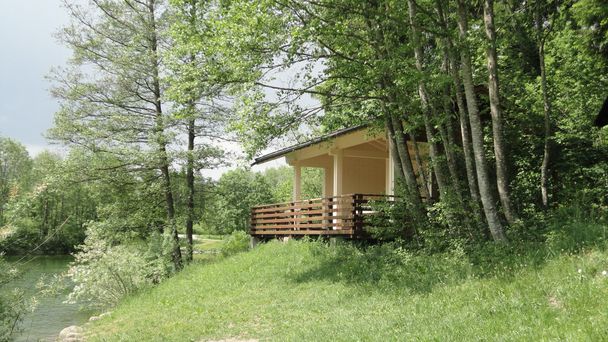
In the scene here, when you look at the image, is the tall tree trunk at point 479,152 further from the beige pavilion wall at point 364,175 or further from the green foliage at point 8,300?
the beige pavilion wall at point 364,175

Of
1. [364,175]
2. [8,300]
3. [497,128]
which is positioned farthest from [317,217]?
[8,300]

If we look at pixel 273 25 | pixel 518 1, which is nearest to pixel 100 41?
pixel 273 25

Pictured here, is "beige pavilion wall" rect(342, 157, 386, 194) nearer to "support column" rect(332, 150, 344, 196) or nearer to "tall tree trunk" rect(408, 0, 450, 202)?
"support column" rect(332, 150, 344, 196)

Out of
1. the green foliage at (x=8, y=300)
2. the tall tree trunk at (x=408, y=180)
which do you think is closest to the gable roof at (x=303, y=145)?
the tall tree trunk at (x=408, y=180)

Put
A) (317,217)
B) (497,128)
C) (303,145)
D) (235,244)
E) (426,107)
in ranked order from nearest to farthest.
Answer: (497,128) < (426,107) < (317,217) < (303,145) < (235,244)

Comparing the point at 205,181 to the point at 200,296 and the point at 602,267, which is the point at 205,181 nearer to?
the point at 200,296

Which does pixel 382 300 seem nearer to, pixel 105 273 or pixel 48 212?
pixel 105 273

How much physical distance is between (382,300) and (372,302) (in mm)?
170

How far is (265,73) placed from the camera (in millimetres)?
11664

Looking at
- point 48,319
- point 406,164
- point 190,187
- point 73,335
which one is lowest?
point 48,319

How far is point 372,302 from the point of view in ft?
27.3

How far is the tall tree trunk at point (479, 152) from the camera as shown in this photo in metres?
9.33

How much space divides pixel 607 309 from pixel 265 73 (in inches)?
340

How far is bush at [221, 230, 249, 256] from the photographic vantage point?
20250 millimetres
